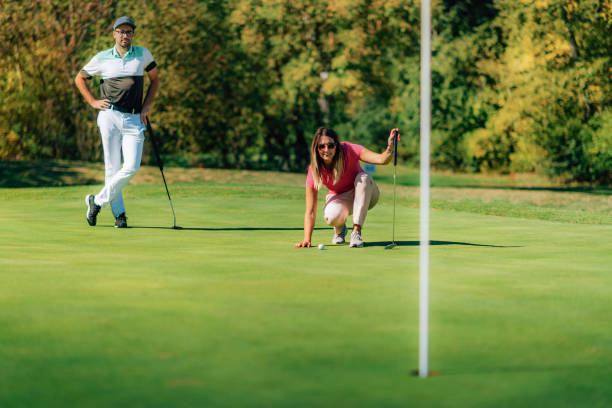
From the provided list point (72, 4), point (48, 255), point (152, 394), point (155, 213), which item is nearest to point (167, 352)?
point (152, 394)

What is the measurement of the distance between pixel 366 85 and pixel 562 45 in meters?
10.5

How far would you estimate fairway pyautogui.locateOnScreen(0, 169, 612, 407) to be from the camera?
13.4 ft

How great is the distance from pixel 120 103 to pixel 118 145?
585 millimetres

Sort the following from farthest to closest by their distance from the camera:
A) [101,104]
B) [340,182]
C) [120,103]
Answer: [120,103] < [101,104] < [340,182]

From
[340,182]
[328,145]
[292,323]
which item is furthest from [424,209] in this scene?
[340,182]

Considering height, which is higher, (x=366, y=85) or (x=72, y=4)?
(x=72, y=4)

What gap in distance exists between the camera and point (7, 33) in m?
27.5

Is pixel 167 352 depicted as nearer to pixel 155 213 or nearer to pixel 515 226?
pixel 515 226

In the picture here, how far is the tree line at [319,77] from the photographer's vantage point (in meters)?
28.7

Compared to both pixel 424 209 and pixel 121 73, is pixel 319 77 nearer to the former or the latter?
pixel 121 73

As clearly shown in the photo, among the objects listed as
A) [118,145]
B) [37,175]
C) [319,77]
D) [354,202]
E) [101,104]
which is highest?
[319,77]

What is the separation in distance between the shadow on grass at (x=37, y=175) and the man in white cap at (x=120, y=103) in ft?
38.5

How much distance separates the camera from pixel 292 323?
5492 mm

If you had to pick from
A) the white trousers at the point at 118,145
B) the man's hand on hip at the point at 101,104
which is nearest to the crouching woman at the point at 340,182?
the white trousers at the point at 118,145
